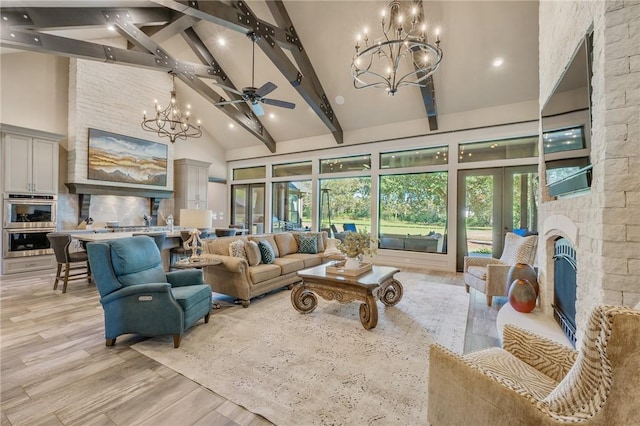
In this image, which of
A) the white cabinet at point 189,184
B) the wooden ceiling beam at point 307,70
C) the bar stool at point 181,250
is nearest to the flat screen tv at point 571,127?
the wooden ceiling beam at point 307,70

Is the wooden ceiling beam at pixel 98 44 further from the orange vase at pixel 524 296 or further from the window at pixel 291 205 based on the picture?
the orange vase at pixel 524 296

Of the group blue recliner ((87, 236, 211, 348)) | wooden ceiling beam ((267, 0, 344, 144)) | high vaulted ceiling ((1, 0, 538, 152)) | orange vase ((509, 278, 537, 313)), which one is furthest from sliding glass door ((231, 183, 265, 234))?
orange vase ((509, 278, 537, 313))

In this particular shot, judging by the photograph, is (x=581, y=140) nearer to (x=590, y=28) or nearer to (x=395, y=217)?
(x=590, y=28)

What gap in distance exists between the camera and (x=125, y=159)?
23.2 feet

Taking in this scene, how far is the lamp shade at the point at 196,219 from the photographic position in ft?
12.0

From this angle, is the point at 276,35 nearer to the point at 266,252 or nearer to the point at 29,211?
the point at 266,252

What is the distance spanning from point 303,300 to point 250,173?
7.01 meters

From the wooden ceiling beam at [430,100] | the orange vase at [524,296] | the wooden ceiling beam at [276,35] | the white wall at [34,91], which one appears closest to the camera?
the orange vase at [524,296]

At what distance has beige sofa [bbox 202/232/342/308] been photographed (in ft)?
12.3

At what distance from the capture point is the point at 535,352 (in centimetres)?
159

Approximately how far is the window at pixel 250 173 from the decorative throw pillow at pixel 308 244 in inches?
179

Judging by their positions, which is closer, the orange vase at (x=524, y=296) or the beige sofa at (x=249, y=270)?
the orange vase at (x=524, y=296)

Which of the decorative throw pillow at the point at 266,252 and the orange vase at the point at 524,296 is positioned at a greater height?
the decorative throw pillow at the point at 266,252

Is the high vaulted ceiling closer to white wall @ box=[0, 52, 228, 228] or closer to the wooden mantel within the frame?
white wall @ box=[0, 52, 228, 228]
